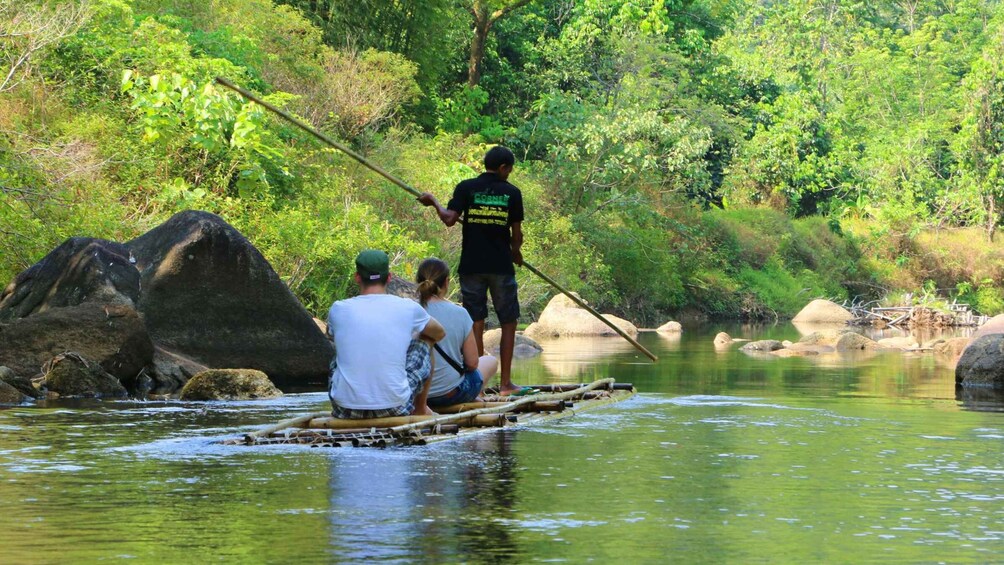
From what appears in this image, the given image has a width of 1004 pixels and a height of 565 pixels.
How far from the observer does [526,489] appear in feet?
24.2

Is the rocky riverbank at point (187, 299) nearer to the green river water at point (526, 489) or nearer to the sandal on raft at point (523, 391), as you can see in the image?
the green river water at point (526, 489)

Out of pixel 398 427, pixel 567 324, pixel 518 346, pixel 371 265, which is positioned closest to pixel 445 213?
pixel 371 265

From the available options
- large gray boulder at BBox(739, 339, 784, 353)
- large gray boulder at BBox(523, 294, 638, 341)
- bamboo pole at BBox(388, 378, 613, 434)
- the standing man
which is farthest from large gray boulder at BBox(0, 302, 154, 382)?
large gray boulder at BBox(523, 294, 638, 341)

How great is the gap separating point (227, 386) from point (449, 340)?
3.67 m

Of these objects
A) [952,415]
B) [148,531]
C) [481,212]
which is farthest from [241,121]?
[148,531]

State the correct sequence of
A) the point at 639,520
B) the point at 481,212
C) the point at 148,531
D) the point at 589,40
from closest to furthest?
the point at 148,531, the point at 639,520, the point at 481,212, the point at 589,40

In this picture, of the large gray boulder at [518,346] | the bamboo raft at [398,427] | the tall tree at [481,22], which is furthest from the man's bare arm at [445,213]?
the tall tree at [481,22]

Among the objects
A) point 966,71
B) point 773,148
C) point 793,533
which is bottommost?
point 793,533

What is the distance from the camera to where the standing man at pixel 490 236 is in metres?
11.8

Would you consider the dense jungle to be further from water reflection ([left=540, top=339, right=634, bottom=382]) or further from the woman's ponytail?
the woman's ponytail

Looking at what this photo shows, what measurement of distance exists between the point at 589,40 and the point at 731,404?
1107 inches

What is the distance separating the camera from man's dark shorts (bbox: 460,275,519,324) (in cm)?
1189

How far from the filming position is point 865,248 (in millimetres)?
49438

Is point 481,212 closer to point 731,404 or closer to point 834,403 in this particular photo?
point 731,404
